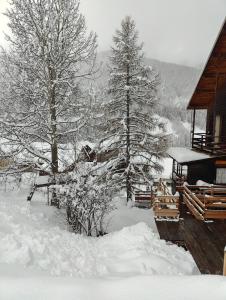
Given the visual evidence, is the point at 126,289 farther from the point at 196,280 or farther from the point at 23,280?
the point at 23,280

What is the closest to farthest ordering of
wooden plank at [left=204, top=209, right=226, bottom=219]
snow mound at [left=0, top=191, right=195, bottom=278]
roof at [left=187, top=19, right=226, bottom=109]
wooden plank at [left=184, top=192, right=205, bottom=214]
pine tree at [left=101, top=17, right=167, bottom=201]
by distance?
snow mound at [left=0, top=191, right=195, bottom=278], wooden plank at [left=204, top=209, right=226, bottom=219], wooden plank at [left=184, top=192, right=205, bottom=214], roof at [left=187, top=19, right=226, bottom=109], pine tree at [left=101, top=17, right=167, bottom=201]

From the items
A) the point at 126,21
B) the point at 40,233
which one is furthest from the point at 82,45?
the point at 126,21

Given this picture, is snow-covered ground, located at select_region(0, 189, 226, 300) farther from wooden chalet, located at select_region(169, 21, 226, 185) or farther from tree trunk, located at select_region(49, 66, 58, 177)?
wooden chalet, located at select_region(169, 21, 226, 185)

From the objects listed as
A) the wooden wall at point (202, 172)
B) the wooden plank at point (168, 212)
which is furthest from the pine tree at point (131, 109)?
the wooden plank at point (168, 212)

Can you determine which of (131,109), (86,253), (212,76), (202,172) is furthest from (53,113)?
(212,76)

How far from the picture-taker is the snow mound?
6.60m

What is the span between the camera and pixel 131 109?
69.2ft

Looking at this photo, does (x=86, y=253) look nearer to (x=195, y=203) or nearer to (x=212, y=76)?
(x=195, y=203)

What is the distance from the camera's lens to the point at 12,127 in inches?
468

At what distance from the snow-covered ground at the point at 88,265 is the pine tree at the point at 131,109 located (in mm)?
8901

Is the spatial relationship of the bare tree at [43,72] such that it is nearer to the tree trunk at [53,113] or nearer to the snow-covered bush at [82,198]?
the tree trunk at [53,113]

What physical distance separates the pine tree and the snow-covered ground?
350 inches

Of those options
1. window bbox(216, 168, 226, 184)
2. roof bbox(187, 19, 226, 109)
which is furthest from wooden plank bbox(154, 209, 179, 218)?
roof bbox(187, 19, 226, 109)

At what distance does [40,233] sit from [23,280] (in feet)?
13.9
